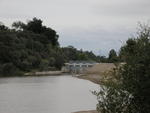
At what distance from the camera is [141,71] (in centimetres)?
881

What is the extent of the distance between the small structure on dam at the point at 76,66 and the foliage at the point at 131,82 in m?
99.1

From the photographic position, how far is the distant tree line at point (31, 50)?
87750mm

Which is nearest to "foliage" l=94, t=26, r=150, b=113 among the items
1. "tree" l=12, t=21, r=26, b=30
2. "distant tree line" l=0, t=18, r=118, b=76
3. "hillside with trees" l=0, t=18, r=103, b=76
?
"distant tree line" l=0, t=18, r=118, b=76

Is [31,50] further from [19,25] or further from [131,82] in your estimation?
[131,82]

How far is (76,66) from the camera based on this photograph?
110875 millimetres

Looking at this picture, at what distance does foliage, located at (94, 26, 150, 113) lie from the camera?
8.67 metres

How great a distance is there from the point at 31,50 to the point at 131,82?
294ft

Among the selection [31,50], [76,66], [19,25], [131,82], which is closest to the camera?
[131,82]

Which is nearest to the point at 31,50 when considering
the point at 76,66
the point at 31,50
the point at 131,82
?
the point at 31,50

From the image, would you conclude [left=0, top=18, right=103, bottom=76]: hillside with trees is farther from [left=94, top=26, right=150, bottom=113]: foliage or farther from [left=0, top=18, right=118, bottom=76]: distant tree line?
[left=94, top=26, right=150, bottom=113]: foliage

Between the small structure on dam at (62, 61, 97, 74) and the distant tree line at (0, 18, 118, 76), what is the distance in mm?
2122

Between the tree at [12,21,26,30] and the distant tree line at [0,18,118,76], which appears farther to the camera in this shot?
the tree at [12,21,26,30]

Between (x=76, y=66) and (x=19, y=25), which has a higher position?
(x=19, y=25)

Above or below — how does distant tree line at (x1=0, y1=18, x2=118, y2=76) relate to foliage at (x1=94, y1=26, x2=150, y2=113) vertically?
above
